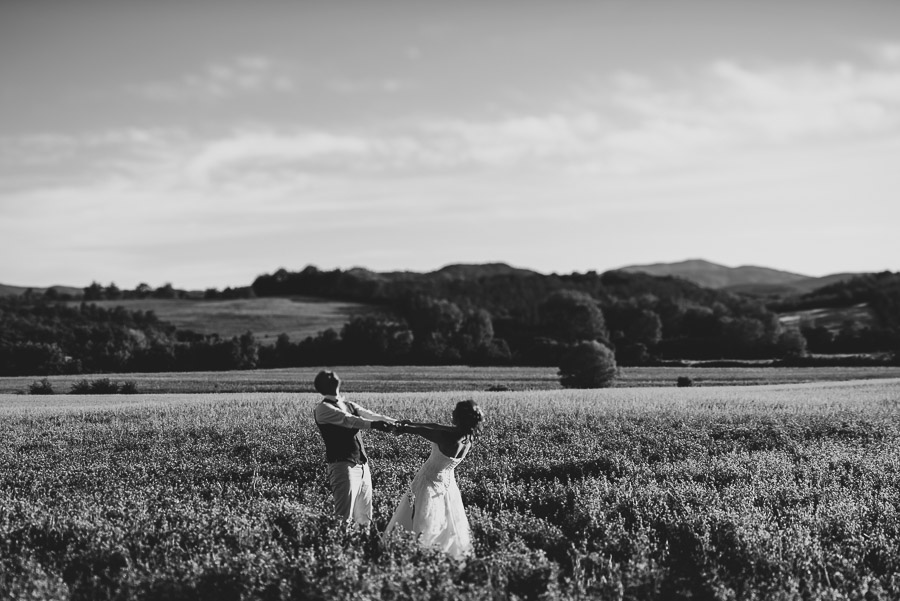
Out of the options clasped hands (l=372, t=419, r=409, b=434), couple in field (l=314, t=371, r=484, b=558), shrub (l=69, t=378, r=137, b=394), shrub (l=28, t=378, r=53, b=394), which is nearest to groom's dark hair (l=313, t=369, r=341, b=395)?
couple in field (l=314, t=371, r=484, b=558)

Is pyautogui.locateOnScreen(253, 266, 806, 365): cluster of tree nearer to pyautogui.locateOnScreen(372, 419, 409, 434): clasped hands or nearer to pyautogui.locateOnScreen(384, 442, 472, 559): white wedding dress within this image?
pyautogui.locateOnScreen(372, 419, 409, 434): clasped hands

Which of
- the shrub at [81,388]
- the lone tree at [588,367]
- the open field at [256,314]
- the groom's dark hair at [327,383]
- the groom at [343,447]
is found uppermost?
the open field at [256,314]

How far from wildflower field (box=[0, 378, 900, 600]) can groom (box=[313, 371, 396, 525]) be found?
1.33 ft

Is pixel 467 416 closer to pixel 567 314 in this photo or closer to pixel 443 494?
pixel 443 494

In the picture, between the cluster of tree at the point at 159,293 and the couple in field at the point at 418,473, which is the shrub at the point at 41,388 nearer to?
the couple in field at the point at 418,473

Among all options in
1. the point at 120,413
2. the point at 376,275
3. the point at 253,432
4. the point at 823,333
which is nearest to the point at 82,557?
the point at 253,432

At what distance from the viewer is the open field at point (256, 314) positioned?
285 ft

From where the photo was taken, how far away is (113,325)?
7694 cm

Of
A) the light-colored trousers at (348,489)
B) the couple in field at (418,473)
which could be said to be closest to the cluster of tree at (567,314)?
the light-colored trousers at (348,489)

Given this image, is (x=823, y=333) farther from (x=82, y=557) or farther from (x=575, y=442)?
(x=82, y=557)

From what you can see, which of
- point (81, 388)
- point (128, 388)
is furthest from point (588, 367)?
point (81, 388)

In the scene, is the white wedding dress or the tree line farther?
the tree line

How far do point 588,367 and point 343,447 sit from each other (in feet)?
135

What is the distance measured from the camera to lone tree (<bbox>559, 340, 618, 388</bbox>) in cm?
4809
